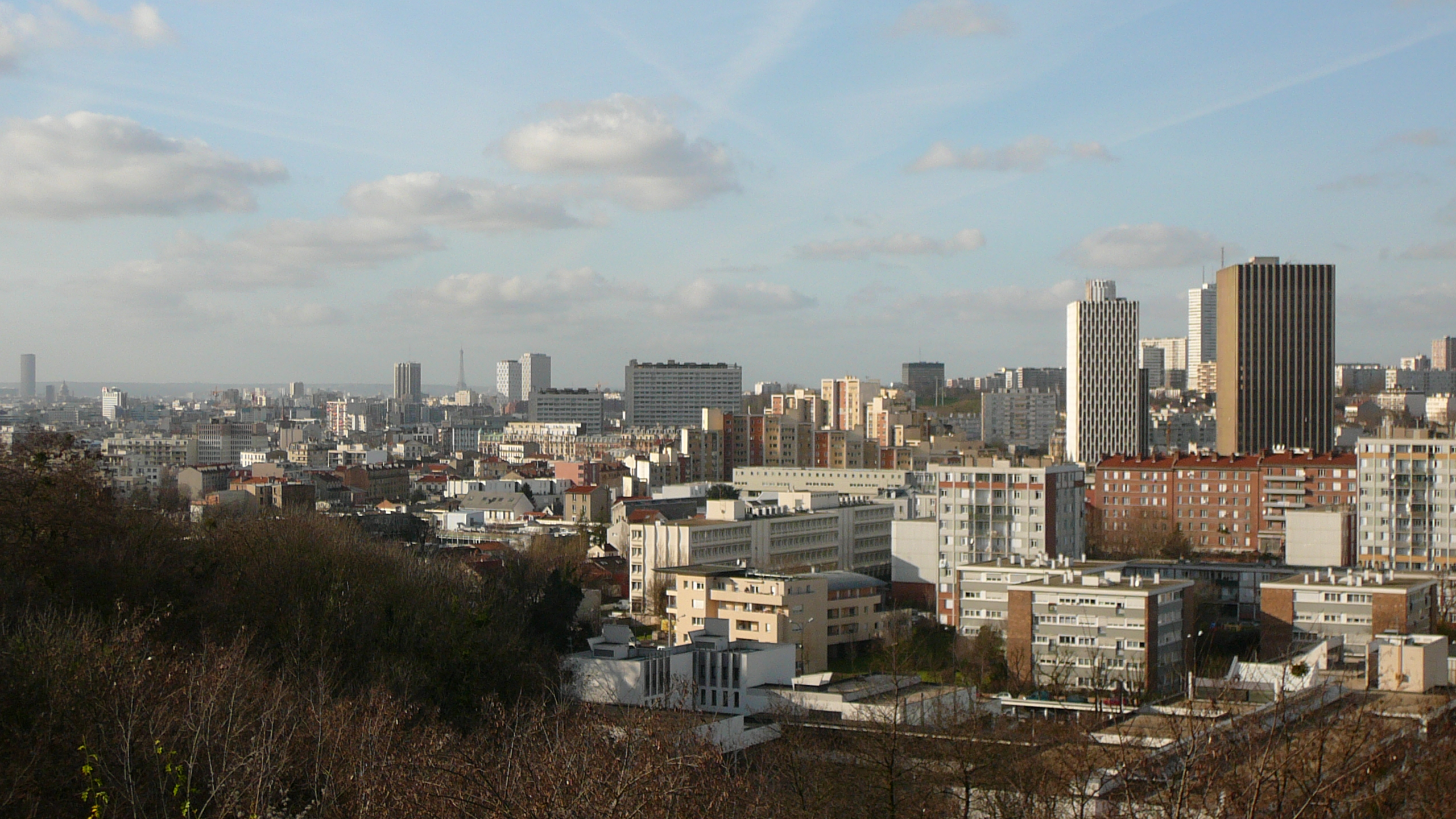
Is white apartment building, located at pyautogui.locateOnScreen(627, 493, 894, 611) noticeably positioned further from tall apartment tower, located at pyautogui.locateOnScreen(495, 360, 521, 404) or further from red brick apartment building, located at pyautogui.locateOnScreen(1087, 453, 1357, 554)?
tall apartment tower, located at pyautogui.locateOnScreen(495, 360, 521, 404)

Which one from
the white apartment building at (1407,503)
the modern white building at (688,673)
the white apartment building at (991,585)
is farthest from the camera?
the white apartment building at (1407,503)

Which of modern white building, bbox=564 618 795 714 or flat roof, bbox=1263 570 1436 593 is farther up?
flat roof, bbox=1263 570 1436 593

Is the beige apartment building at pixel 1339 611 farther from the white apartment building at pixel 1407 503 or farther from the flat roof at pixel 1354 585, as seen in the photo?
the white apartment building at pixel 1407 503

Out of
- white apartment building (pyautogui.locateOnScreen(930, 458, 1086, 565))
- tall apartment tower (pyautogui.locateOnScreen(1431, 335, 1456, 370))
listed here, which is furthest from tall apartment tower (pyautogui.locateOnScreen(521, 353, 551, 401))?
white apartment building (pyautogui.locateOnScreen(930, 458, 1086, 565))

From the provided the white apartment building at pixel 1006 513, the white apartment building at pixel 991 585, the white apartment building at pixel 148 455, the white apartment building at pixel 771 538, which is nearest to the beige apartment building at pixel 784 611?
the white apartment building at pixel 991 585

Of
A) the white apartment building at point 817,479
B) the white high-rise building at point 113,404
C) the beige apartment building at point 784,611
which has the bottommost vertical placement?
the beige apartment building at point 784,611

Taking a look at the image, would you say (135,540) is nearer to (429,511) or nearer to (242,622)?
(242,622)

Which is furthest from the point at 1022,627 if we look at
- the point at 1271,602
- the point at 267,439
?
the point at 267,439
